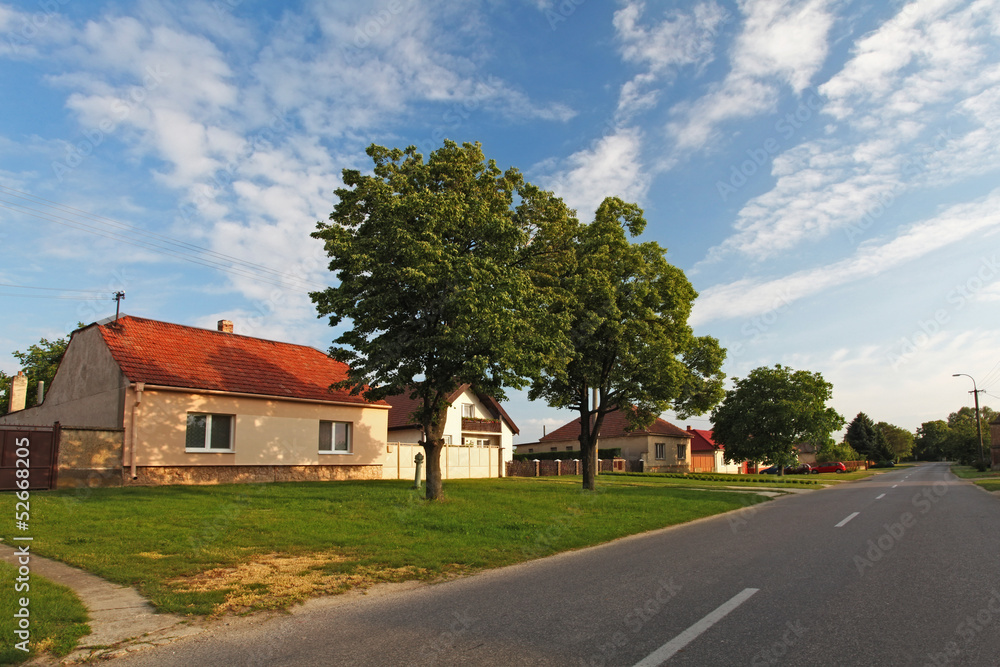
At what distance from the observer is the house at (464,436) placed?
2836 cm

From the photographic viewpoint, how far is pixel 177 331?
24.1 metres

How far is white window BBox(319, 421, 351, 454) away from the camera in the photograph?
25.6 meters

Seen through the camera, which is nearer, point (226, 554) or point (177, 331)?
point (226, 554)

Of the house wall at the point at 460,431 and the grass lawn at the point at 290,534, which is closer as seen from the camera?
the grass lawn at the point at 290,534

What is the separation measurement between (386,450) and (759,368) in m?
32.8

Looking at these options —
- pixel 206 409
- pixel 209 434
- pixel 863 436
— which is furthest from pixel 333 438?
pixel 863 436

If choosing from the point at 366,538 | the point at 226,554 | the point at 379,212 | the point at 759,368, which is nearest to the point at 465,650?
the point at 226,554

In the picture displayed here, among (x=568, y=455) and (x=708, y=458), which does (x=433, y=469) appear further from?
(x=708, y=458)

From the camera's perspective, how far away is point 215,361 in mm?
23500

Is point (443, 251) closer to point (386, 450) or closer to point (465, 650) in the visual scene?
point (465, 650)

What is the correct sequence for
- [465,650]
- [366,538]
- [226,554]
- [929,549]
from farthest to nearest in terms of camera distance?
[366,538], [929,549], [226,554], [465,650]

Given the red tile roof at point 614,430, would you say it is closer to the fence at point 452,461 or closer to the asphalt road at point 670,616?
the fence at point 452,461

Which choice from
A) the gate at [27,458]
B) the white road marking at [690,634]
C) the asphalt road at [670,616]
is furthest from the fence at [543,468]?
the white road marking at [690,634]

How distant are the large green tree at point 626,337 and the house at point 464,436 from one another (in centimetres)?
697
